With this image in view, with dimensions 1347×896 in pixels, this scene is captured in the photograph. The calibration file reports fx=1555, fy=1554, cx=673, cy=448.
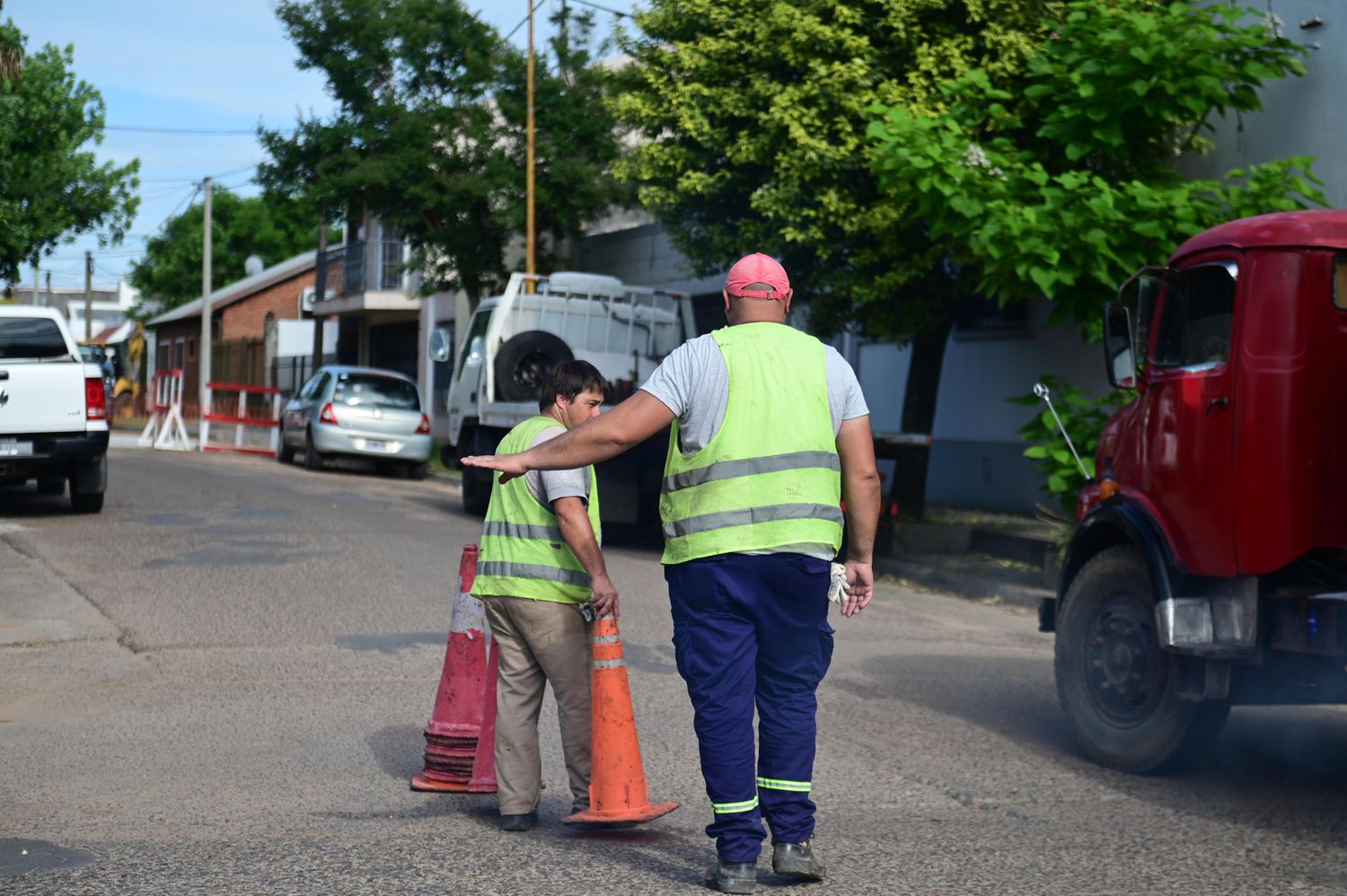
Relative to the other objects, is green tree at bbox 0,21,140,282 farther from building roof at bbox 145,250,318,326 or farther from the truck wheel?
building roof at bbox 145,250,318,326

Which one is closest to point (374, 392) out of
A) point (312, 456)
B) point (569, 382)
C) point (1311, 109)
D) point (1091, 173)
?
point (312, 456)

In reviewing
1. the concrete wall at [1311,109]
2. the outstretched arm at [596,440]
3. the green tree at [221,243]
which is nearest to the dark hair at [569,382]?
the outstretched arm at [596,440]

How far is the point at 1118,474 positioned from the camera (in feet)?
22.7

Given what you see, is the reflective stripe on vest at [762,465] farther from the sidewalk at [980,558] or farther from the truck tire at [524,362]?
the truck tire at [524,362]

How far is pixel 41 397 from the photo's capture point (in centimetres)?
1370

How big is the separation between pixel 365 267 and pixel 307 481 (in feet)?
60.0

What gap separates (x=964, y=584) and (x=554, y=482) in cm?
858

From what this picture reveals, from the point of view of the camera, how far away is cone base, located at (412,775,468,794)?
568 centimetres

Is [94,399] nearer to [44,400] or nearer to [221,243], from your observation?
[44,400]

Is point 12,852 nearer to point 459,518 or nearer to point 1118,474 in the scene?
point 1118,474

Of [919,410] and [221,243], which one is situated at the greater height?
[221,243]

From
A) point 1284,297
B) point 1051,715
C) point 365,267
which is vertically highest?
point 365,267

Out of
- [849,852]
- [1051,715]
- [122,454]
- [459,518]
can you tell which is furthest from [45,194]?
[849,852]

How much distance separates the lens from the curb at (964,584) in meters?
12.5
